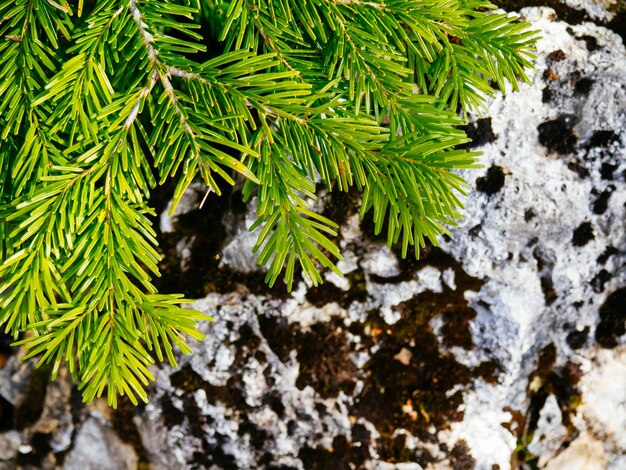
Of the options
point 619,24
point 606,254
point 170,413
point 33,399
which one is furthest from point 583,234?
point 33,399

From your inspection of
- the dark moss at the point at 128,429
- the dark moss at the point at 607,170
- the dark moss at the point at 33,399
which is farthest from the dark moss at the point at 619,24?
the dark moss at the point at 33,399

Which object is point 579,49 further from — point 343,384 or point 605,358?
point 343,384

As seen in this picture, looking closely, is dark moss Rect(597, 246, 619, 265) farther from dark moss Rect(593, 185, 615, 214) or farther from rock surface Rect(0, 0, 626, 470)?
dark moss Rect(593, 185, 615, 214)

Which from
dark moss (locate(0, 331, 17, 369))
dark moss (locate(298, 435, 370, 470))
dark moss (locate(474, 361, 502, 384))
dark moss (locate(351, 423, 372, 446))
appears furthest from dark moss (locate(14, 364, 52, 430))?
dark moss (locate(474, 361, 502, 384))

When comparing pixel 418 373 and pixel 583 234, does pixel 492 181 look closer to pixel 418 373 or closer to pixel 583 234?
pixel 583 234

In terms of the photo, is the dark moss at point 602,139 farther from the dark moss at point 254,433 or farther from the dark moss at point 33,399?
the dark moss at point 33,399

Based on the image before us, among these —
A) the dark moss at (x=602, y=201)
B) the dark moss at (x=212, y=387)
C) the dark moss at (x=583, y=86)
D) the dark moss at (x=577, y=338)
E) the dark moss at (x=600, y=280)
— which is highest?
the dark moss at (x=583, y=86)

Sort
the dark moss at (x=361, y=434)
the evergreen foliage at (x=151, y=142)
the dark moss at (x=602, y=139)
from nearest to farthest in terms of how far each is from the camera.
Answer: the evergreen foliage at (x=151, y=142)
the dark moss at (x=602, y=139)
the dark moss at (x=361, y=434)
